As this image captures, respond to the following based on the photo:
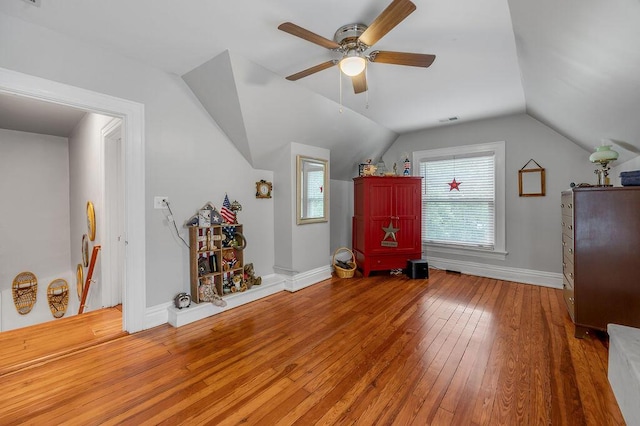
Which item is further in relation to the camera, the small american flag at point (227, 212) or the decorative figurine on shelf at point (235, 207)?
the decorative figurine on shelf at point (235, 207)

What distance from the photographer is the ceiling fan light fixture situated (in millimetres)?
1838

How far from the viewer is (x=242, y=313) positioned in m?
2.78

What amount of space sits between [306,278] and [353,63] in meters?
2.69

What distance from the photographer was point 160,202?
2.52 m

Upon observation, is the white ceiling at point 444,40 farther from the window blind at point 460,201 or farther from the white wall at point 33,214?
the white wall at point 33,214

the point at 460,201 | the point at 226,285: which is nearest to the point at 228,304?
the point at 226,285

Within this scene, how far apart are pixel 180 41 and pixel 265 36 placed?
676 mm

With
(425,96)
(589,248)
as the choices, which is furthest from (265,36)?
(589,248)

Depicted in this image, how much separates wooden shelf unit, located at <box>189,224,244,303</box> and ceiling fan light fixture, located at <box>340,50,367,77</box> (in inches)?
77.5

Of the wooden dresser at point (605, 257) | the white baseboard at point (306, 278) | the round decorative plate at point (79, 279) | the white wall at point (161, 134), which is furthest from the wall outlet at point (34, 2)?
the wooden dresser at point (605, 257)

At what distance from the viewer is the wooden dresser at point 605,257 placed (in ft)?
6.81

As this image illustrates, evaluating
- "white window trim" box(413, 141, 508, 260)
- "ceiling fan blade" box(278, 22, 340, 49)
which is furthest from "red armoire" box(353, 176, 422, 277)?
"ceiling fan blade" box(278, 22, 340, 49)

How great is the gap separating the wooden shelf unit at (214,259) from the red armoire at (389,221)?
195 centimetres

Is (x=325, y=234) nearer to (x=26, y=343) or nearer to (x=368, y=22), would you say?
(x=368, y=22)
